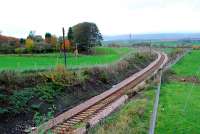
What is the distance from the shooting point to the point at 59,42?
6247 centimetres

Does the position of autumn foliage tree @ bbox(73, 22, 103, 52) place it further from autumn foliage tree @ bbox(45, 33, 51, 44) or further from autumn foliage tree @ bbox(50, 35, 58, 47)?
autumn foliage tree @ bbox(45, 33, 51, 44)

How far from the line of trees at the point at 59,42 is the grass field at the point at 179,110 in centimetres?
3137

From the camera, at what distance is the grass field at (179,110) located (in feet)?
51.9

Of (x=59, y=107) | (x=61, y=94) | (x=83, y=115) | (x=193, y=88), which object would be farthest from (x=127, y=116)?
(x=193, y=88)

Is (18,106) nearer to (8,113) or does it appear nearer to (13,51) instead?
(8,113)

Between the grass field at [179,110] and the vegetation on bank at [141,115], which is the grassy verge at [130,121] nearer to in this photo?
the vegetation on bank at [141,115]

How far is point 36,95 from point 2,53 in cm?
3372

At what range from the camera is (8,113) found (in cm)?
1922

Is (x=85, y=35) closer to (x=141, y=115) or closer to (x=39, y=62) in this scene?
(x=39, y=62)

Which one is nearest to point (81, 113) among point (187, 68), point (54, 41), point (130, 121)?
point (130, 121)

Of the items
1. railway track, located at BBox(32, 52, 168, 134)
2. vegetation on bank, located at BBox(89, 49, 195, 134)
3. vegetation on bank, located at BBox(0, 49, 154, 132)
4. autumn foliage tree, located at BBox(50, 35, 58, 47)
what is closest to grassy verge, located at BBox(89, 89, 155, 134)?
vegetation on bank, located at BBox(89, 49, 195, 134)

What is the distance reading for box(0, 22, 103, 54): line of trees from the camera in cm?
5641

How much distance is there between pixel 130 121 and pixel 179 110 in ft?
16.0

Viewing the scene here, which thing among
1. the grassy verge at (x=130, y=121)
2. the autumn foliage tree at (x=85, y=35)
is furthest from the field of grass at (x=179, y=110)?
the autumn foliage tree at (x=85, y=35)
